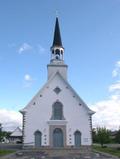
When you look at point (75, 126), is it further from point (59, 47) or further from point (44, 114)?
point (59, 47)

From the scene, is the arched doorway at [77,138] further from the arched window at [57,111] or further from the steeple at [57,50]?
the steeple at [57,50]

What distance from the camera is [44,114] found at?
3728 centimetres

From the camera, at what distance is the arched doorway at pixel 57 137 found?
36.9 metres

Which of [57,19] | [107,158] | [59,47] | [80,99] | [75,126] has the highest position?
[57,19]

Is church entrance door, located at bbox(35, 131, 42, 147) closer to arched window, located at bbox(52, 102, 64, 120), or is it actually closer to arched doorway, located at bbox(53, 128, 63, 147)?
arched doorway, located at bbox(53, 128, 63, 147)

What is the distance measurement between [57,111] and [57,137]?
10.7ft

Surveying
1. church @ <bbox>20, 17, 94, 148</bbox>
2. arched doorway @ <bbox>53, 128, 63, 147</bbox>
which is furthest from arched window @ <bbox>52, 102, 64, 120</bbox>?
arched doorway @ <bbox>53, 128, 63, 147</bbox>

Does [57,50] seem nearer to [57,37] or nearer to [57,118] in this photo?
[57,37]

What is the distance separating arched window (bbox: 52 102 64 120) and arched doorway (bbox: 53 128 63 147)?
1.51 metres

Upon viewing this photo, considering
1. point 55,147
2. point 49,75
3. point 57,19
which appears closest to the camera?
point 55,147

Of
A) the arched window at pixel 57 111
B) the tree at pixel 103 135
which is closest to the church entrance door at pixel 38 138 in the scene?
the arched window at pixel 57 111

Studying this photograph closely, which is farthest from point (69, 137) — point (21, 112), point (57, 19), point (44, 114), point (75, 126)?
point (57, 19)

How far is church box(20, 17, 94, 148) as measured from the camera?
3678 centimetres

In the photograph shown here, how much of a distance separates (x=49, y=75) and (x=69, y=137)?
29.8 feet
